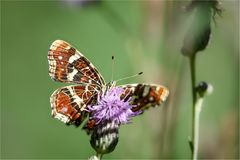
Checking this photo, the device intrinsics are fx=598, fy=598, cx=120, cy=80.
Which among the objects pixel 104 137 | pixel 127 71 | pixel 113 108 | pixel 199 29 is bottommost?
pixel 104 137

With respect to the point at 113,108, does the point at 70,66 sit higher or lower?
higher

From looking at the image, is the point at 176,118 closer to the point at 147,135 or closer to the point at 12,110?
the point at 147,135

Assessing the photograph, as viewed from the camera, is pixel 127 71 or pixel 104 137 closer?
pixel 104 137

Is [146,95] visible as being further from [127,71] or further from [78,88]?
[127,71]

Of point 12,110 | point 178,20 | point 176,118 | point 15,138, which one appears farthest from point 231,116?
point 12,110

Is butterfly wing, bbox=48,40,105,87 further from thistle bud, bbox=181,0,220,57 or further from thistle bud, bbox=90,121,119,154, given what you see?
thistle bud, bbox=181,0,220,57

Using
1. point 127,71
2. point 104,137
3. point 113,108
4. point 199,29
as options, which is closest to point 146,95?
point 113,108
